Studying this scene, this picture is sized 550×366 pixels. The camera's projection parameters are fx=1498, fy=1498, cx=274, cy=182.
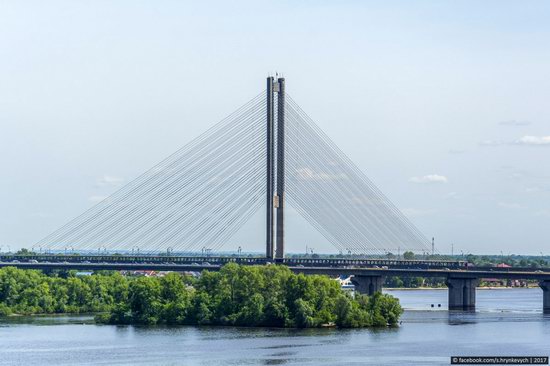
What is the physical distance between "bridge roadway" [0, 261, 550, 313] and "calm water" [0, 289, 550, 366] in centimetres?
1915

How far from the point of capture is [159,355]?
63469mm

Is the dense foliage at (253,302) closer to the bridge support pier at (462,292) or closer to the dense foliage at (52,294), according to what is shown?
the dense foliage at (52,294)

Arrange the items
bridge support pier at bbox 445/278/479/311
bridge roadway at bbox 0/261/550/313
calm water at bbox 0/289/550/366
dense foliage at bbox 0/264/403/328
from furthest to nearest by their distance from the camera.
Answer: bridge support pier at bbox 445/278/479/311 → bridge roadway at bbox 0/261/550/313 → dense foliage at bbox 0/264/403/328 → calm water at bbox 0/289/550/366

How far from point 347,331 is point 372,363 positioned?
16.2 m

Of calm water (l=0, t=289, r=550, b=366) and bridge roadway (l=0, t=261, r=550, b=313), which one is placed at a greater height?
bridge roadway (l=0, t=261, r=550, b=313)

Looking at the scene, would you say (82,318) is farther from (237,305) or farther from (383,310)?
(383,310)

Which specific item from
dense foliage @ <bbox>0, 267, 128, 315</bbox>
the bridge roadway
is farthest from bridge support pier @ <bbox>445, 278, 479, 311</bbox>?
dense foliage @ <bbox>0, 267, 128, 315</bbox>

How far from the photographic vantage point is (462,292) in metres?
108

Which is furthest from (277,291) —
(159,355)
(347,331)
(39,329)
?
(159,355)

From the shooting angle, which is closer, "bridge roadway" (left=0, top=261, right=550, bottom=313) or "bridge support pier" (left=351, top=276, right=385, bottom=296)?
"bridge roadway" (left=0, top=261, right=550, bottom=313)

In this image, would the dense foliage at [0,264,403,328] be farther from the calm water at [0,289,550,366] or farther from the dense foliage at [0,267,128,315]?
the dense foliage at [0,267,128,315]

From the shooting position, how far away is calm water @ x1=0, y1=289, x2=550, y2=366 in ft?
203

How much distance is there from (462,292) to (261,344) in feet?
139

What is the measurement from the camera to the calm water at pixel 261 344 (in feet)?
203
